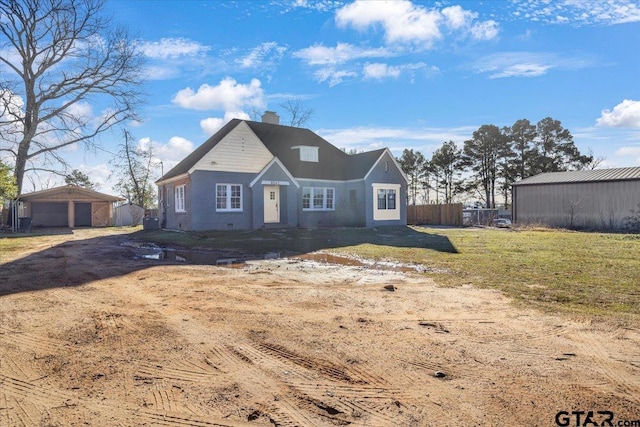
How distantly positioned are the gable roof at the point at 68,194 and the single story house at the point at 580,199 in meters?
33.5

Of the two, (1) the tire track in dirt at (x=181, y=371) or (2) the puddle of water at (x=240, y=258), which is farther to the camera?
(2) the puddle of water at (x=240, y=258)

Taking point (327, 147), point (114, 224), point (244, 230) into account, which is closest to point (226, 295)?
point (244, 230)

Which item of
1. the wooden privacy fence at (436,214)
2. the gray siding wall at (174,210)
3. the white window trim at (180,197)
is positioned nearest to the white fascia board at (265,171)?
the gray siding wall at (174,210)

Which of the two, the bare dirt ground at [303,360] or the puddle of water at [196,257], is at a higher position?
the puddle of water at [196,257]

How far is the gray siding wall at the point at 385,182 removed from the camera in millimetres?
25859

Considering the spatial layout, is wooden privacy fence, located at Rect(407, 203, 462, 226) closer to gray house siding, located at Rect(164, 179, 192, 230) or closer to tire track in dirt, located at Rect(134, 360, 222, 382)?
gray house siding, located at Rect(164, 179, 192, 230)

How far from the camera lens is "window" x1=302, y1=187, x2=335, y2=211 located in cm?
2519

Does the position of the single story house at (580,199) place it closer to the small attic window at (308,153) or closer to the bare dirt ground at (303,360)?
the small attic window at (308,153)

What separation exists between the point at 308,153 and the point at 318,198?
3.38 metres

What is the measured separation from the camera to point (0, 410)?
9.76ft

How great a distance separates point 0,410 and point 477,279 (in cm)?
744

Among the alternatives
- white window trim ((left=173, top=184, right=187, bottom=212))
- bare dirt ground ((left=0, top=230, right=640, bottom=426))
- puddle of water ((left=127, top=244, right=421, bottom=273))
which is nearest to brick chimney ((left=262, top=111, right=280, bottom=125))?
white window trim ((left=173, top=184, right=187, bottom=212))

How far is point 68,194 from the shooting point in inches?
1287

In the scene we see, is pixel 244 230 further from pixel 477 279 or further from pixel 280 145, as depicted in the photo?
pixel 477 279
